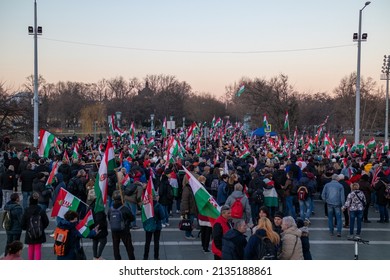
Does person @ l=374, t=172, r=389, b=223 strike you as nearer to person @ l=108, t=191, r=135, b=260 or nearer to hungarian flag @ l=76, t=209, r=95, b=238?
person @ l=108, t=191, r=135, b=260

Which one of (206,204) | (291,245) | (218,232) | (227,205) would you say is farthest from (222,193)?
(291,245)

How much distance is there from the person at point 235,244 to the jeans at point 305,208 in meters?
6.73

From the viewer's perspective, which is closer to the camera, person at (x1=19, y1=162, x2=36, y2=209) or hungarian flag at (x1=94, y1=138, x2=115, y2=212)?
hungarian flag at (x1=94, y1=138, x2=115, y2=212)

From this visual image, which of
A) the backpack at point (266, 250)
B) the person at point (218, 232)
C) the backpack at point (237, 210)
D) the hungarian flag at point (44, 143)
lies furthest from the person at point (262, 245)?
the hungarian flag at point (44, 143)

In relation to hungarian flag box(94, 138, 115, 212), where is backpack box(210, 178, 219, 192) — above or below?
below

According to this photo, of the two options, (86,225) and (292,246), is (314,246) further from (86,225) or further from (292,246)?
(86,225)

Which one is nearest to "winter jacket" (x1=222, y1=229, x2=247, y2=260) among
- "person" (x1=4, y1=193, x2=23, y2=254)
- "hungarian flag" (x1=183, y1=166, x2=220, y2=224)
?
"hungarian flag" (x1=183, y1=166, x2=220, y2=224)

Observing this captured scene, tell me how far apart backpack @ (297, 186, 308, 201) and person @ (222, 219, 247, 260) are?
20.5ft

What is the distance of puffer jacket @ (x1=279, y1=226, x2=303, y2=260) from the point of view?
6320 mm

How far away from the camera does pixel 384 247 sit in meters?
10.4

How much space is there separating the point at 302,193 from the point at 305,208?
727 millimetres

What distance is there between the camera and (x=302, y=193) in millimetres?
12320

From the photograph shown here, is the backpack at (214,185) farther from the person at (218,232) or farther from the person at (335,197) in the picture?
the person at (218,232)
